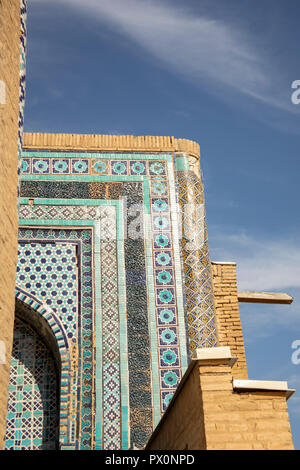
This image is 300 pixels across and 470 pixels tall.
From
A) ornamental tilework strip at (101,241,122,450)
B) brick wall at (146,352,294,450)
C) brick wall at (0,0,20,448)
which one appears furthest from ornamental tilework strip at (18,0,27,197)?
ornamental tilework strip at (101,241,122,450)

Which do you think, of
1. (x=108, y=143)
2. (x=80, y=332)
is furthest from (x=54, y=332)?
(x=108, y=143)

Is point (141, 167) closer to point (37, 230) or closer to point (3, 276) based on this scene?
point (37, 230)

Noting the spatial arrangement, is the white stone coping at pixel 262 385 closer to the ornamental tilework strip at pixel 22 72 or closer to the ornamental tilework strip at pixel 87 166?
the ornamental tilework strip at pixel 22 72

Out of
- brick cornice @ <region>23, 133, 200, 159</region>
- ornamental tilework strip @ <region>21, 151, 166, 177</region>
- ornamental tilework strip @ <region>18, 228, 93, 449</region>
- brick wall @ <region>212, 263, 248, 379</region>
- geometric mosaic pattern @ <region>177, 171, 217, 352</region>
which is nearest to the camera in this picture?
ornamental tilework strip @ <region>18, 228, 93, 449</region>

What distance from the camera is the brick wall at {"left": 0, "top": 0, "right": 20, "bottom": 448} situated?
367 cm

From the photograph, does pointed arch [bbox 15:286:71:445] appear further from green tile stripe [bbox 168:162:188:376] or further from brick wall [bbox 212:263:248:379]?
brick wall [bbox 212:263:248:379]

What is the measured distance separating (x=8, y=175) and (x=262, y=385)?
1832 millimetres

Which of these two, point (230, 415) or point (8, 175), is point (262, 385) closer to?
point (230, 415)

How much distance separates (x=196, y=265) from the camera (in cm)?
657

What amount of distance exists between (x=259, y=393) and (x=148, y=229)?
353 cm

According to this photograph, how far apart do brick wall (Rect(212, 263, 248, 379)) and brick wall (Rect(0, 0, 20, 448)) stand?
3.11 meters

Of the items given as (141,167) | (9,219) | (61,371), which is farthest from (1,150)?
(141,167)

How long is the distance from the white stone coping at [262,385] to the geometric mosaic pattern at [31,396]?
3.10 m

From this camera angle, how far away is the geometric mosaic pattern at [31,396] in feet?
19.3
